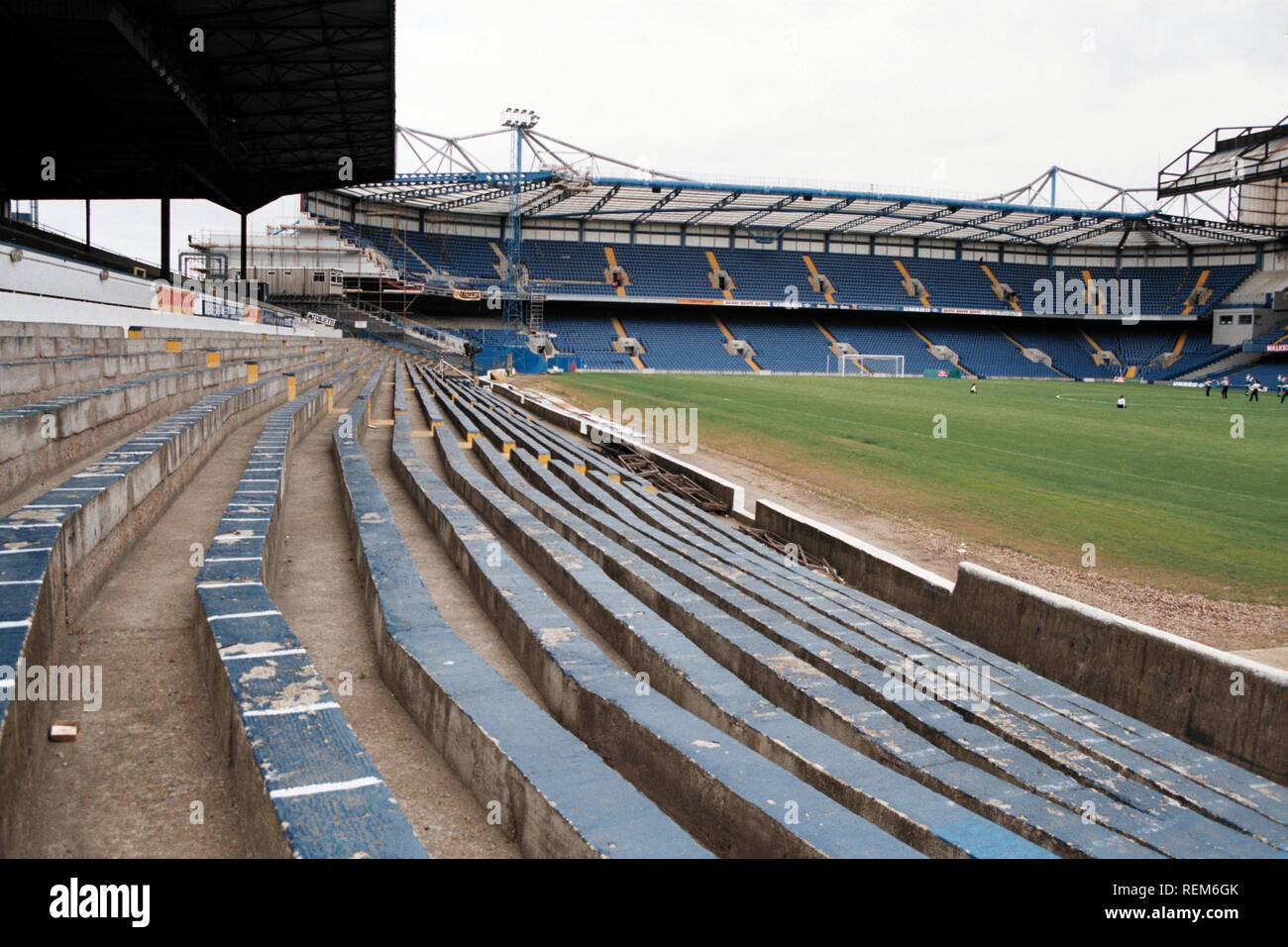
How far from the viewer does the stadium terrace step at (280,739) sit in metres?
2.17

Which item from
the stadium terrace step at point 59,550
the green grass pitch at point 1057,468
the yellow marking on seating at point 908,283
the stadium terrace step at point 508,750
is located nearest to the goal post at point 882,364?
the yellow marking on seating at point 908,283

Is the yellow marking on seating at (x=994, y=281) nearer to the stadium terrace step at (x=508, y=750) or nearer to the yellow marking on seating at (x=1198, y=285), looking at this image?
the yellow marking on seating at (x=1198, y=285)

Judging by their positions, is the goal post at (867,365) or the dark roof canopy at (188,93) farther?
the goal post at (867,365)

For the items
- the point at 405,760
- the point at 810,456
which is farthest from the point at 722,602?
the point at 810,456

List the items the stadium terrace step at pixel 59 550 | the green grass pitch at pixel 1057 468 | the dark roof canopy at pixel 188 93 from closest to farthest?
the stadium terrace step at pixel 59 550, the green grass pitch at pixel 1057 468, the dark roof canopy at pixel 188 93

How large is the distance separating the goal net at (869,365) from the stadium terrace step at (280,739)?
58.6m

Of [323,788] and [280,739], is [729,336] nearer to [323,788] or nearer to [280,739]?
[280,739]

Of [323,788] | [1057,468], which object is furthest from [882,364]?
[323,788]

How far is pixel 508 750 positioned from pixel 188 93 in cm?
2545

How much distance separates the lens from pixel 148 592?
432 centimetres

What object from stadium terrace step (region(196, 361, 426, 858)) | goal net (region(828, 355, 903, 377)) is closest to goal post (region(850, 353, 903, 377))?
goal net (region(828, 355, 903, 377))

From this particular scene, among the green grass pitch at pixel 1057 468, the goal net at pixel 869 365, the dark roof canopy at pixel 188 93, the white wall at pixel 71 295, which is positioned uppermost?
the dark roof canopy at pixel 188 93

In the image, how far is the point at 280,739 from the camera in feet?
8.48

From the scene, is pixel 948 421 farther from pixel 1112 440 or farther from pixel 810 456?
pixel 810 456
